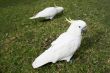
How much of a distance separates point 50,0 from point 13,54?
5083 millimetres

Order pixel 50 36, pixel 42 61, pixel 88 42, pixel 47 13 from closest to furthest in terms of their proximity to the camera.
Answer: pixel 42 61, pixel 88 42, pixel 50 36, pixel 47 13

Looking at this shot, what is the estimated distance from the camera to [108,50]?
7.97 meters

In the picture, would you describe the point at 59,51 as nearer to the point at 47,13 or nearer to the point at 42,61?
the point at 42,61

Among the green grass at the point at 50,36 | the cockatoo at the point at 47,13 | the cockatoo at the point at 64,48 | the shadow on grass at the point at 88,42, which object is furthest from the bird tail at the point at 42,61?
the cockatoo at the point at 47,13

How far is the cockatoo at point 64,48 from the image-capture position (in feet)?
22.6

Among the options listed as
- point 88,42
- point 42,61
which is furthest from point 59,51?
point 88,42

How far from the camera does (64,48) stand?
23.1 ft

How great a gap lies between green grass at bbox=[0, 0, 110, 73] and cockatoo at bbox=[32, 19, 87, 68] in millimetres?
404

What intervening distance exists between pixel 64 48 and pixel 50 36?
193cm

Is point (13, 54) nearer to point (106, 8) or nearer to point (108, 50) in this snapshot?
point (108, 50)

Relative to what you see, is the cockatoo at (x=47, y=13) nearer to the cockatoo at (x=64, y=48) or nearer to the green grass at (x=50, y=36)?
the green grass at (x=50, y=36)

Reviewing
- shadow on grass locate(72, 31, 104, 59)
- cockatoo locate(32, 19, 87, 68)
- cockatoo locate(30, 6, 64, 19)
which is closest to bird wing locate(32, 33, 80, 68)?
cockatoo locate(32, 19, 87, 68)

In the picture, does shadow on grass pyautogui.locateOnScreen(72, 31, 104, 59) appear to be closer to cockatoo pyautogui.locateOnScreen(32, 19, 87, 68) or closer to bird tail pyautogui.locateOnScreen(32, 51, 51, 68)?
cockatoo pyautogui.locateOnScreen(32, 19, 87, 68)

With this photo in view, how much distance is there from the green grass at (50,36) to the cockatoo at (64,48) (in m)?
0.40
